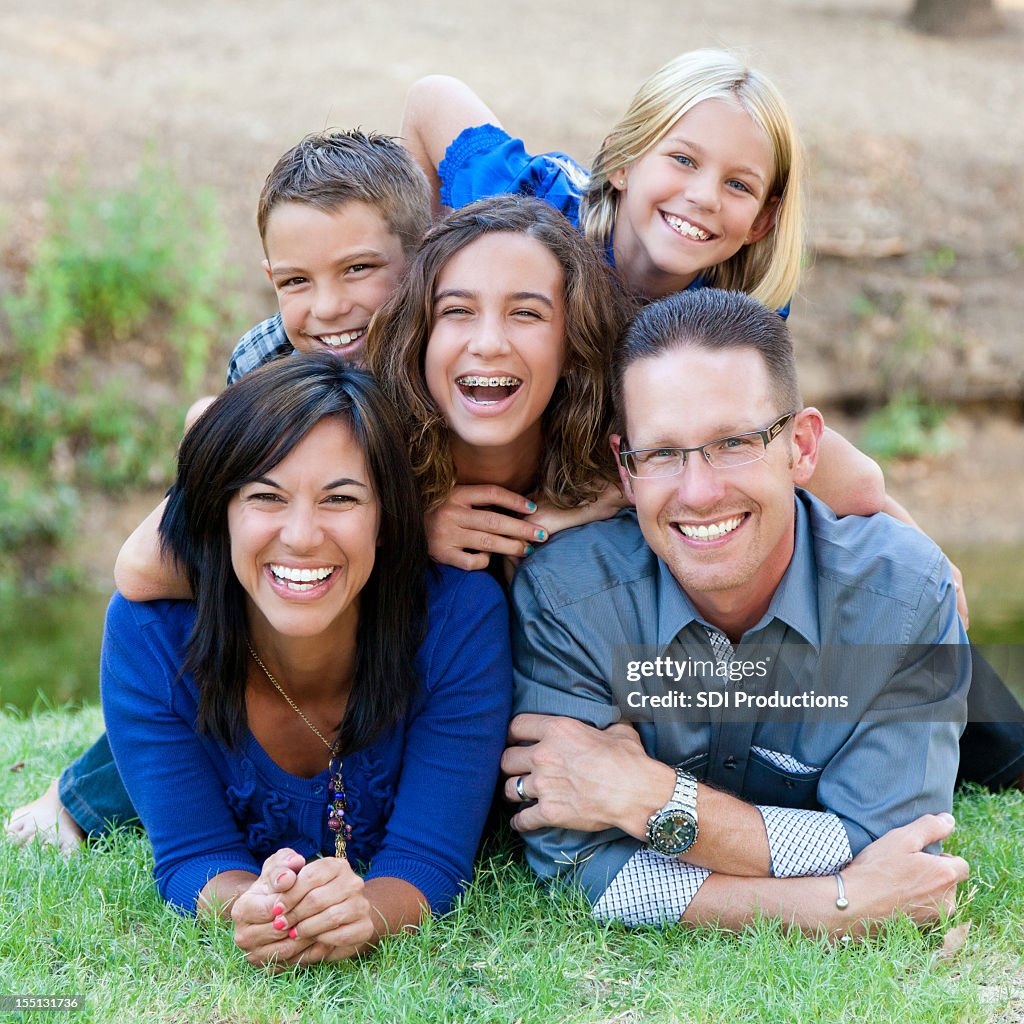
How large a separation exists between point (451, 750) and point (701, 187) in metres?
1.64

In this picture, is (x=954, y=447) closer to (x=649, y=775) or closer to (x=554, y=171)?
(x=554, y=171)

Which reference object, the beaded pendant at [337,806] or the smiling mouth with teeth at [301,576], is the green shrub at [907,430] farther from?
the smiling mouth with teeth at [301,576]

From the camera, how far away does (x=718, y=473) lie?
284 cm

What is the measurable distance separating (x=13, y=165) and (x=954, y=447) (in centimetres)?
745

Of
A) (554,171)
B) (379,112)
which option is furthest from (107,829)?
(379,112)

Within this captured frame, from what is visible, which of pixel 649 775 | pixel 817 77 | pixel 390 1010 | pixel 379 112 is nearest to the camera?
pixel 390 1010

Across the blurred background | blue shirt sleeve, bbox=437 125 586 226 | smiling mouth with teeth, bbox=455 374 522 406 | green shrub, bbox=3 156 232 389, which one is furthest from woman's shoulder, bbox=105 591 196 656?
green shrub, bbox=3 156 232 389

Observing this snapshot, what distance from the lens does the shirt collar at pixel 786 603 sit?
2936mm

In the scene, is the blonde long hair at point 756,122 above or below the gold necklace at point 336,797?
above

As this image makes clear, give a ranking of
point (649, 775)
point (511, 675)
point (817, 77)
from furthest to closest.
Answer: point (817, 77) → point (511, 675) → point (649, 775)

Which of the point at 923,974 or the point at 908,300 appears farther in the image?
the point at 908,300

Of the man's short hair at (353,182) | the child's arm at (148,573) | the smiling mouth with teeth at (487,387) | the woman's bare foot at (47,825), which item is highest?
the man's short hair at (353,182)

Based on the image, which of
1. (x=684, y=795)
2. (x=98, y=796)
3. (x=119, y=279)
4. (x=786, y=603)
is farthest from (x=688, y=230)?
(x=119, y=279)

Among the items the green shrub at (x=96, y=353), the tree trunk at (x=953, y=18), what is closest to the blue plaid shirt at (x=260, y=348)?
the green shrub at (x=96, y=353)
